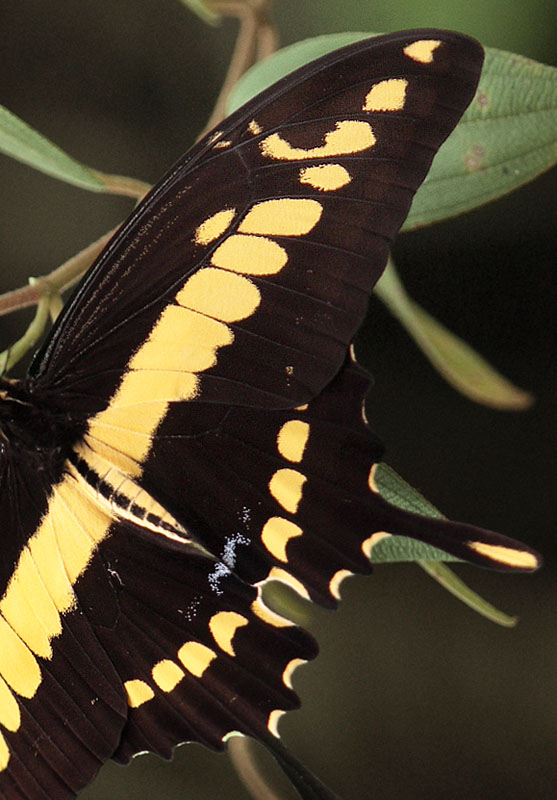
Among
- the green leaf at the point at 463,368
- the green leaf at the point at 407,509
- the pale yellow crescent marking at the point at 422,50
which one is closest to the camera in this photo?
the pale yellow crescent marking at the point at 422,50

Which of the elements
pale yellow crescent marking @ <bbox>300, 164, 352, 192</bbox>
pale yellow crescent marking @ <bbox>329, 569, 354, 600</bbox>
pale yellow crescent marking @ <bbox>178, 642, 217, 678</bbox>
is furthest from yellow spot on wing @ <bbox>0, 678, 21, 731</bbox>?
pale yellow crescent marking @ <bbox>300, 164, 352, 192</bbox>

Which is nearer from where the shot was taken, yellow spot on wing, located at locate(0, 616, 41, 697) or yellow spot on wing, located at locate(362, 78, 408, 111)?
yellow spot on wing, located at locate(362, 78, 408, 111)

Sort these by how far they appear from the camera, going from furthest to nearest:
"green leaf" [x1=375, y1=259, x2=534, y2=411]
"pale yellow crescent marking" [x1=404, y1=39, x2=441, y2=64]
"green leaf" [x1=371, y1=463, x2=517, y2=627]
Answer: "green leaf" [x1=375, y1=259, x2=534, y2=411] < "green leaf" [x1=371, y1=463, x2=517, y2=627] < "pale yellow crescent marking" [x1=404, y1=39, x2=441, y2=64]

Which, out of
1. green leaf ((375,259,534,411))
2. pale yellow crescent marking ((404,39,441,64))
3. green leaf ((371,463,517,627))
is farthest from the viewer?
green leaf ((375,259,534,411))

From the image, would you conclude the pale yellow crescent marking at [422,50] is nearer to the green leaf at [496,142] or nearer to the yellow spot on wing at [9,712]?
the green leaf at [496,142]

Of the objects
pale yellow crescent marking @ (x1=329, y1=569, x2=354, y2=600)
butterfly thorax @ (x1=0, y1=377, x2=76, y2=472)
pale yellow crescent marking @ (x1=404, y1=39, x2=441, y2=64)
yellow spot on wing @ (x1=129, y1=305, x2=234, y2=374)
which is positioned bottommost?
butterfly thorax @ (x1=0, y1=377, x2=76, y2=472)

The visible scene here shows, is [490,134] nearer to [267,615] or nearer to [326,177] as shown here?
[326,177]

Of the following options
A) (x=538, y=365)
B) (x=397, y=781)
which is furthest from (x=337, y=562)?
(x=397, y=781)

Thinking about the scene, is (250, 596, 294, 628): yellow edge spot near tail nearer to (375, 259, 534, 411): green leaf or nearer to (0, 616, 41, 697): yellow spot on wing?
(0, 616, 41, 697): yellow spot on wing

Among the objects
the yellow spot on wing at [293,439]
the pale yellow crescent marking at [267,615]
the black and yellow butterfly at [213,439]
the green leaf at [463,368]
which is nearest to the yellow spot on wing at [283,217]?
the black and yellow butterfly at [213,439]
